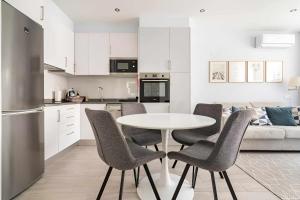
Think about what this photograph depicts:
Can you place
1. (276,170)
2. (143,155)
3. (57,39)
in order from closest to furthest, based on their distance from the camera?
1. (143,155)
2. (276,170)
3. (57,39)

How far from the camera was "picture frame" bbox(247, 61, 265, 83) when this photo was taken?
4.12m

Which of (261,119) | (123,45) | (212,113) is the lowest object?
(261,119)

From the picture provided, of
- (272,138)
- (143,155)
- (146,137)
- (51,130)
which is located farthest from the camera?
(272,138)

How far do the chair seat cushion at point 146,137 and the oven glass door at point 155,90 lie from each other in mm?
1244

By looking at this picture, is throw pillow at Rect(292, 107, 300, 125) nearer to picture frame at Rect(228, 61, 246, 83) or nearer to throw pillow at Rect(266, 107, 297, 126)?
throw pillow at Rect(266, 107, 297, 126)

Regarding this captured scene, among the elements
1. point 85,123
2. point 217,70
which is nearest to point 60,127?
point 85,123

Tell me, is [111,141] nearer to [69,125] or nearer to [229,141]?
[229,141]

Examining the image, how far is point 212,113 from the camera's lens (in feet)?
7.91

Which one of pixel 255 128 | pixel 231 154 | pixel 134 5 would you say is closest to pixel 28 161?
pixel 231 154

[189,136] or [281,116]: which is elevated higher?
[281,116]

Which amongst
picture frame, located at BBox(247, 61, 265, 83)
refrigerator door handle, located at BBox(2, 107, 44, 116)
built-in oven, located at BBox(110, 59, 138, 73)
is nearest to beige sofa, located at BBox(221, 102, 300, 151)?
picture frame, located at BBox(247, 61, 265, 83)

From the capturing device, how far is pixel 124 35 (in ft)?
12.2

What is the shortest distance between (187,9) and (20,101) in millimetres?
2890

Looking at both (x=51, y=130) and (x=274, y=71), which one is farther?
(x=274, y=71)
